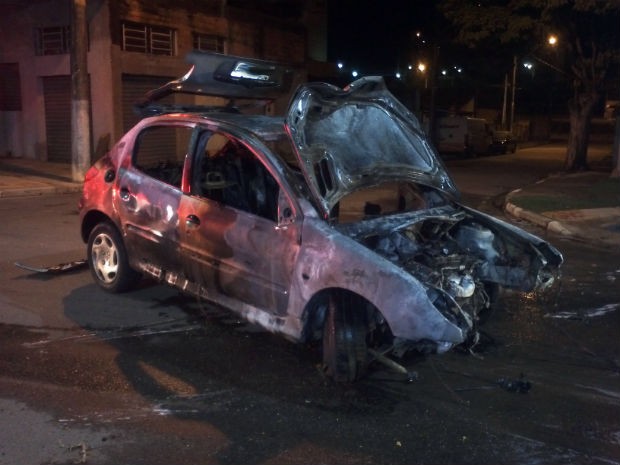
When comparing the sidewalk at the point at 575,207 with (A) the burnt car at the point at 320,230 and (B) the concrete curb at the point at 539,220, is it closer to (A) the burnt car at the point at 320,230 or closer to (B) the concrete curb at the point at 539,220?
(B) the concrete curb at the point at 539,220

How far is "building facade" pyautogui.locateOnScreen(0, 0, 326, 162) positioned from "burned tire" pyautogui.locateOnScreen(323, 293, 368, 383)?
Result: 50.1 feet

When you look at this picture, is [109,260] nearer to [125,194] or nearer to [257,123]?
[125,194]

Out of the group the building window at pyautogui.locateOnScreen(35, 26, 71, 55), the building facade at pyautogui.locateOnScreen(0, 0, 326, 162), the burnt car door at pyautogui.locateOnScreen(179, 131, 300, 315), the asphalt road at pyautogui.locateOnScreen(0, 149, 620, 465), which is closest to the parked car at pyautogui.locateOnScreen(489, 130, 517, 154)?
the building facade at pyautogui.locateOnScreen(0, 0, 326, 162)

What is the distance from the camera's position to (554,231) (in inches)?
472

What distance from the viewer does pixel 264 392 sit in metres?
4.82

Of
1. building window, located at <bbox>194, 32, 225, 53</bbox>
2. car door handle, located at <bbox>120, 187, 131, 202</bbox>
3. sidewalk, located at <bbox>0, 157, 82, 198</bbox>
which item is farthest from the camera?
building window, located at <bbox>194, 32, 225, 53</bbox>

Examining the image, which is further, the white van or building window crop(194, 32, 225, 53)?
the white van

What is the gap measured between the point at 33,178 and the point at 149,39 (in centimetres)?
632

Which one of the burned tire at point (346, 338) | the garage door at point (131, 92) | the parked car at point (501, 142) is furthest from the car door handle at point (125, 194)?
the parked car at point (501, 142)

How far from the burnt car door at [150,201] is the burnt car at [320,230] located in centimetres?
2

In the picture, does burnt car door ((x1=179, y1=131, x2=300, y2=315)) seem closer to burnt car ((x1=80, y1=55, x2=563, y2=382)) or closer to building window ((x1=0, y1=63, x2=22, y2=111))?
burnt car ((x1=80, y1=55, x2=563, y2=382))

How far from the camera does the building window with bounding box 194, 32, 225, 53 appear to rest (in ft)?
78.1

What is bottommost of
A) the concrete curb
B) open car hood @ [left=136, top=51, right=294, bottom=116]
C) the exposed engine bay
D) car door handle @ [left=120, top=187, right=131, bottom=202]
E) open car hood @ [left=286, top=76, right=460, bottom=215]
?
the concrete curb

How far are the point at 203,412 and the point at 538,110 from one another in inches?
2573
